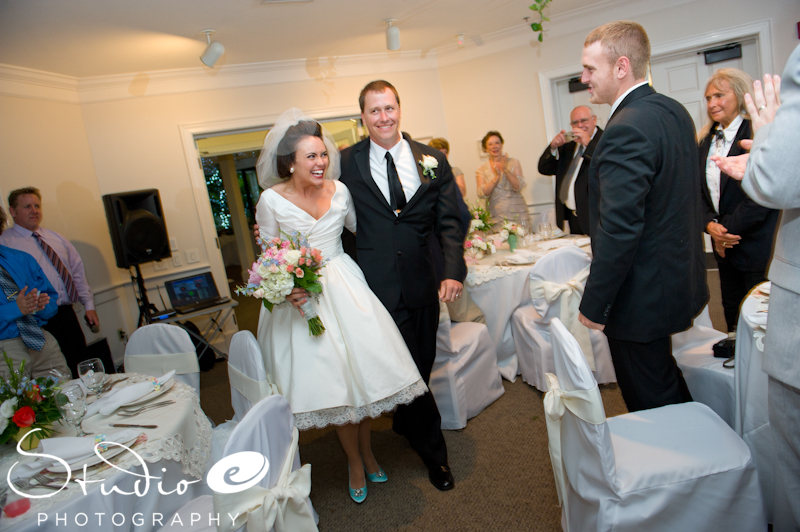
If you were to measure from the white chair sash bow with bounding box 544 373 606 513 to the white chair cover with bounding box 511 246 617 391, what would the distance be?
1.43 meters

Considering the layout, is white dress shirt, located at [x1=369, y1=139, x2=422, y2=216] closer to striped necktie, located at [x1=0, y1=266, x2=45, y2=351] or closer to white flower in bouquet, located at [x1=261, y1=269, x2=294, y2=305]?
white flower in bouquet, located at [x1=261, y1=269, x2=294, y2=305]

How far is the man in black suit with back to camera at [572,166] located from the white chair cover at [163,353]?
2665mm

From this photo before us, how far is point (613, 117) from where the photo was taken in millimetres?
1930

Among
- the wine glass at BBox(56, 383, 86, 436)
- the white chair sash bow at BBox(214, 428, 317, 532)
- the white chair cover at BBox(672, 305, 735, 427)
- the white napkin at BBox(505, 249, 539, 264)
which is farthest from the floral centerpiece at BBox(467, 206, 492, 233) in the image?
the wine glass at BBox(56, 383, 86, 436)

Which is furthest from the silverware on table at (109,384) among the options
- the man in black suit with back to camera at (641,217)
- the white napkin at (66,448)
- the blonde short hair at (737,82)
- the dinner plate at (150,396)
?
the blonde short hair at (737,82)

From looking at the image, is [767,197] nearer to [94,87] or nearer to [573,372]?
[573,372]

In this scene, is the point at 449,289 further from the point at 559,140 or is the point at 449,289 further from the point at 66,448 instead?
the point at 559,140

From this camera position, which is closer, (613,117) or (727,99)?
(613,117)

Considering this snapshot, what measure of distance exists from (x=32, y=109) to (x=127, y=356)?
3.61 m

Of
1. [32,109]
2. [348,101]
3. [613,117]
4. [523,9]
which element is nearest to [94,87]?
[32,109]

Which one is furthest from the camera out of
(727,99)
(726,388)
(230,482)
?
(727,99)

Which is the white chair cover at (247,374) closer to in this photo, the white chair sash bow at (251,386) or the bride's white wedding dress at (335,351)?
the white chair sash bow at (251,386)

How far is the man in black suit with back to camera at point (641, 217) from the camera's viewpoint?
1811 mm

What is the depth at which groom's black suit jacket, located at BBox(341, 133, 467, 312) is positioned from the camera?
2543 mm
